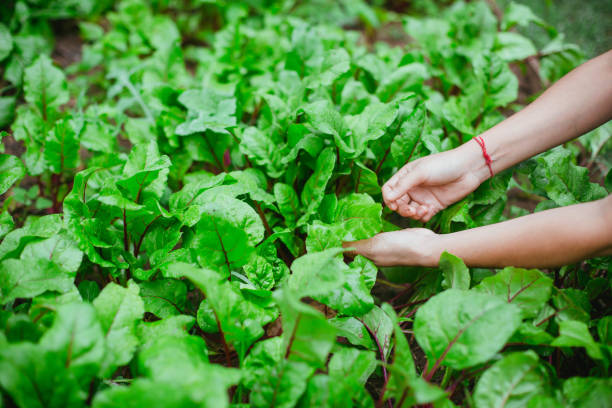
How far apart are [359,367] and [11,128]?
162 cm

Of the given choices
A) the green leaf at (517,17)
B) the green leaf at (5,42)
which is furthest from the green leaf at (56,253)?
the green leaf at (517,17)

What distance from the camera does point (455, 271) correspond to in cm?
116

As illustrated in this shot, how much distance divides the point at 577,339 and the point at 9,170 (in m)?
1.63

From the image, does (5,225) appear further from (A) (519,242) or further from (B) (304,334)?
(A) (519,242)

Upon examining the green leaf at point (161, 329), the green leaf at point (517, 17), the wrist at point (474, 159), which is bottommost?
the green leaf at point (161, 329)

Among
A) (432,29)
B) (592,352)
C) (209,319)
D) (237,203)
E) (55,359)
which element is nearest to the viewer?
(55,359)

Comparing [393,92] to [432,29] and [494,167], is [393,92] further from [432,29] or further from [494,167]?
[432,29]

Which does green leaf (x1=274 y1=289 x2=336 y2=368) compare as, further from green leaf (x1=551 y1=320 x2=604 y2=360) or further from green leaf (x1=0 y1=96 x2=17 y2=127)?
green leaf (x1=0 y1=96 x2=17 y2=127)

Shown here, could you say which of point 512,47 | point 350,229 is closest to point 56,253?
point 350,229

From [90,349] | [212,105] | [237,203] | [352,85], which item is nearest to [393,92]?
[352,85]

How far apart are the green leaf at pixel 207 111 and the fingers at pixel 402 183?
0.59 metres

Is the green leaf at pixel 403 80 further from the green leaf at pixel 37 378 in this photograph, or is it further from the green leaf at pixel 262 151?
the green leaf at pixel 37 378

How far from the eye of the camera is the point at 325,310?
1.28 metres

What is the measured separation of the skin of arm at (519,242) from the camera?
102cm
